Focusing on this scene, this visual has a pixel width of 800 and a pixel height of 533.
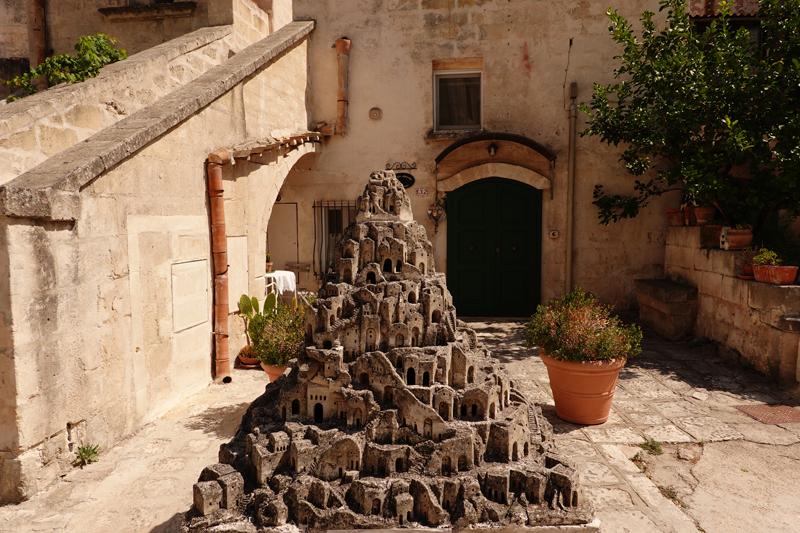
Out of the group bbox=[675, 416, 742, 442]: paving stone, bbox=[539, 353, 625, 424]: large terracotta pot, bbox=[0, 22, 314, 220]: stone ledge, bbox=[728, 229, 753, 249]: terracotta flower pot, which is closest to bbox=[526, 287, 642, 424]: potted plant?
bbox=[539, 353, 625, 424]: large terracotta pot

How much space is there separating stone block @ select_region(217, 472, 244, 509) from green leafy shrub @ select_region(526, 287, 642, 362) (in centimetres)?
326

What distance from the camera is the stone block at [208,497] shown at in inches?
116

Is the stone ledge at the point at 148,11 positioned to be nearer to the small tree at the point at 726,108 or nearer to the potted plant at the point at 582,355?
the small tree at the point at 726,108

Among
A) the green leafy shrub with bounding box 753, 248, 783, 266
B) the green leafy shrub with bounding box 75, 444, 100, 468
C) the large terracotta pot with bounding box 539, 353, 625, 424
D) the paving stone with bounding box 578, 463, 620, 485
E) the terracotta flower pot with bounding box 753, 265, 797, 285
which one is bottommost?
the paving stone with bounding box 578, 463, 620, 485

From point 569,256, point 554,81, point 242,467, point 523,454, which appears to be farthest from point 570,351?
point 554,81

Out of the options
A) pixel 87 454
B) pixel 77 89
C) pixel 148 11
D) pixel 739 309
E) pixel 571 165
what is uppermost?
pixel 148 11

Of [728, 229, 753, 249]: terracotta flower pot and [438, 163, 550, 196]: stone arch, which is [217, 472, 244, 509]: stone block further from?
[438, 163, 550, 196]: stone arch

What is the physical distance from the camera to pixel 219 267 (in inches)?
253

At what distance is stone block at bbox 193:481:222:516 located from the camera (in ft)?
9.68

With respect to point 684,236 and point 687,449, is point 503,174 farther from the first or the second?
point 687,449

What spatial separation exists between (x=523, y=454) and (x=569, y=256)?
658 centimetres

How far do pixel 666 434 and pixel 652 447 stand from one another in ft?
1.36

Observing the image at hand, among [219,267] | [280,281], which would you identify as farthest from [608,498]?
[280,281]

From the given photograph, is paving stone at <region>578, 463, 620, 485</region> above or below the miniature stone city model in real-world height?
below
